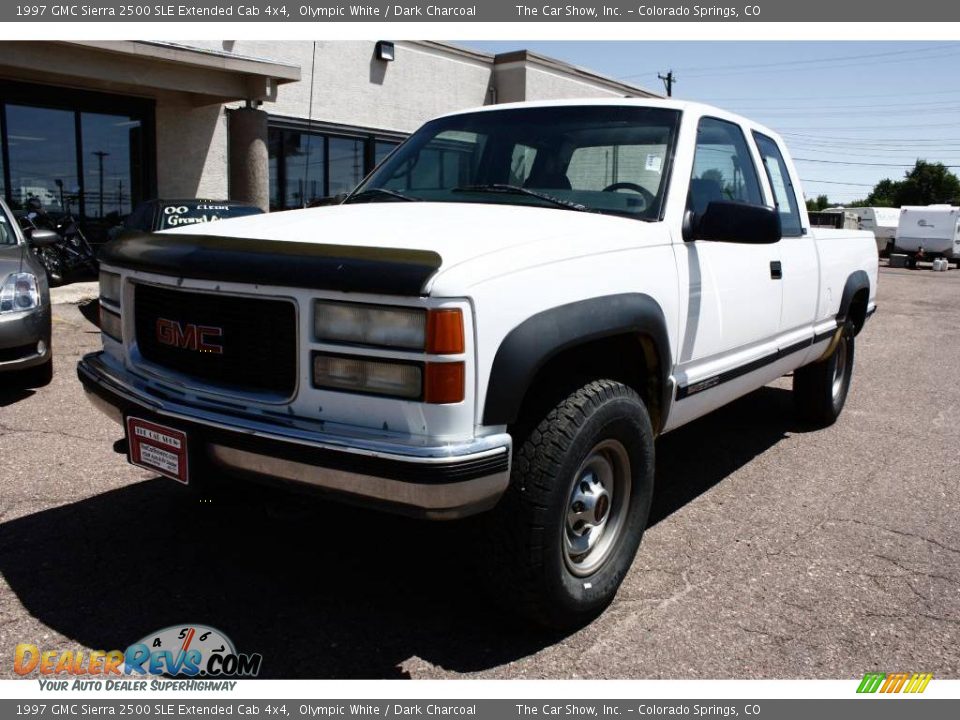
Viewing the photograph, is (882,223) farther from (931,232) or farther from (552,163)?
(552,163)

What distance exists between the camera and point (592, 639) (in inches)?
114

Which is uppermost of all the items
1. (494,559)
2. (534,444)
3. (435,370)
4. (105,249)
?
(105,249)

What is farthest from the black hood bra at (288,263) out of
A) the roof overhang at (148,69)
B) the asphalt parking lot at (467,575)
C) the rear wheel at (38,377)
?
the roof overhang at (148,69)

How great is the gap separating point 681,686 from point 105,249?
107 inches

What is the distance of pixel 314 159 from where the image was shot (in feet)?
48.8

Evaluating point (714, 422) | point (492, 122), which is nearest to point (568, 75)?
point (714, 422)

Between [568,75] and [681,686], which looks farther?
[568,75]

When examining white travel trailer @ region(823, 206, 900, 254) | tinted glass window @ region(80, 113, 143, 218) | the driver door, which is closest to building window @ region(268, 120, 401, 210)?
tinted glass window @ region(80, 113, 143, 218)

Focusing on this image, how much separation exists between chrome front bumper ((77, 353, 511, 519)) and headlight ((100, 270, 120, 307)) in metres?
0.79

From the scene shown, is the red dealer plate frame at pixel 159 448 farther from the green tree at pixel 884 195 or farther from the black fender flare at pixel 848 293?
the green tree at pixel 884 195

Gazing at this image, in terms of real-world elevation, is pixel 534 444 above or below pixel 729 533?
above

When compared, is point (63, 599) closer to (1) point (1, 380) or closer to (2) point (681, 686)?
(2) point (681, 686)

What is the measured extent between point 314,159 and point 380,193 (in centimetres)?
1163

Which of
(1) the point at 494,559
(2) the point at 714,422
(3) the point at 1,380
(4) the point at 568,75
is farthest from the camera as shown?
(4) the point at 568,75
